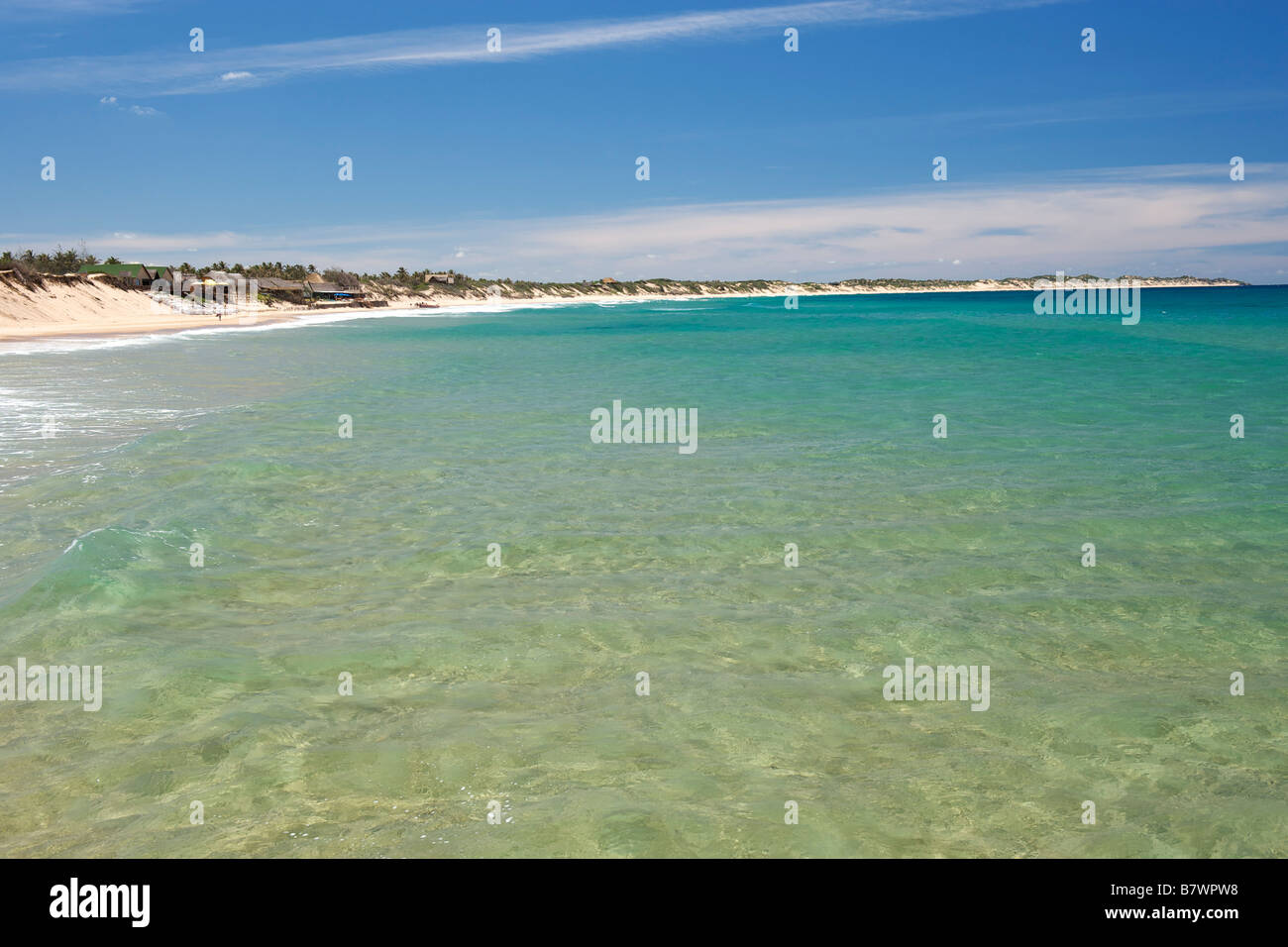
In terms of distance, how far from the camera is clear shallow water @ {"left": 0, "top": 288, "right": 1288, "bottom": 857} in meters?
4.45

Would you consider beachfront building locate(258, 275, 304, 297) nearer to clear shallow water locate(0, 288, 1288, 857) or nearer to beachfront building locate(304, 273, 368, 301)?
beachfront building locate(304, 273, 368, 301)

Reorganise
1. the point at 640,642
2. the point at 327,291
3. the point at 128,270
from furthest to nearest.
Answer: the point at 327,291, the point at 128,270, the point at 640,642

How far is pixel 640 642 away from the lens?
6.69m

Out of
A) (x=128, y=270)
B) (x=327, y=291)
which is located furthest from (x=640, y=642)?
(x=327, y=291)

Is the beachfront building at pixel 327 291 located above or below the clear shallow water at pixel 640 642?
above

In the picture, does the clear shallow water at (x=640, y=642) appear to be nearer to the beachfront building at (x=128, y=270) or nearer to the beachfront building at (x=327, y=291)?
the beachfront building at (x=128, y=270)

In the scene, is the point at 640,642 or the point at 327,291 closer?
the point at 640,642

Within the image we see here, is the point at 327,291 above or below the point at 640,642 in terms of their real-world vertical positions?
above

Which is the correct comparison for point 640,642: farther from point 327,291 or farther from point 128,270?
point 327,291

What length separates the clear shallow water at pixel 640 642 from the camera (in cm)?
445

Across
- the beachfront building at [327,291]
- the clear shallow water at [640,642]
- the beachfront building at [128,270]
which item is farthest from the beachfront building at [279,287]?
the clear shallow water at [640,642]
